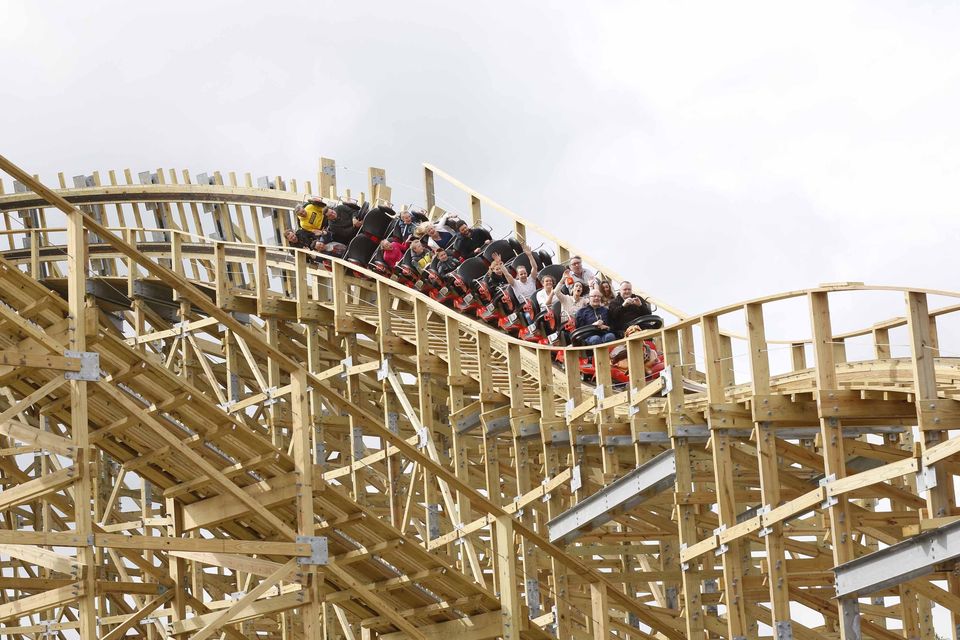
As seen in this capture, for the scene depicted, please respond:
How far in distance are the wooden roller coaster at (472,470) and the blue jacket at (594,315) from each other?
0.56 m

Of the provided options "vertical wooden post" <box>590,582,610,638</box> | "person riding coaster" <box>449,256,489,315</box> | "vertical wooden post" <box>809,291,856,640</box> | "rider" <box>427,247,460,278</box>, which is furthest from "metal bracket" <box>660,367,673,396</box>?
"rider" <box>427,247,460,278</box>

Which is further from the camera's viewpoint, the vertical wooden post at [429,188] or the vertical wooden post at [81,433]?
the vertical wooden post at [429,188]

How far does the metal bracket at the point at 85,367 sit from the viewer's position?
1105 centimetres

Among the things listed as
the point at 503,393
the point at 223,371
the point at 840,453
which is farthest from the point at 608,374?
the point at 223,371

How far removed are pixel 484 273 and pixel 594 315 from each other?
2337 mm

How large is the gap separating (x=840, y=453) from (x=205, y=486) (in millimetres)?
4528

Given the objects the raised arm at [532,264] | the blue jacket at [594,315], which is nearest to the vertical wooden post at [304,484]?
the blue jacket at [594,315]

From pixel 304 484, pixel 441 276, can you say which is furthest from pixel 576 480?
pixel 441 276

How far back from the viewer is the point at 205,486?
1245cm

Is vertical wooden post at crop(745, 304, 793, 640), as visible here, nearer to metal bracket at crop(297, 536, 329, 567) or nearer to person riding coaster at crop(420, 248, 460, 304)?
metal bracket at crop(297, 536, 329, 567)

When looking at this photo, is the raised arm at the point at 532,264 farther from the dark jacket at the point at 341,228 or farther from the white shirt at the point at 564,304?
the dark jacket at the point at 341,228

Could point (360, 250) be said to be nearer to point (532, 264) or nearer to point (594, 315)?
point (532, 264)

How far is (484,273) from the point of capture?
18656mm

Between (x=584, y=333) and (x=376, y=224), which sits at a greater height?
(x=376, y=224)
